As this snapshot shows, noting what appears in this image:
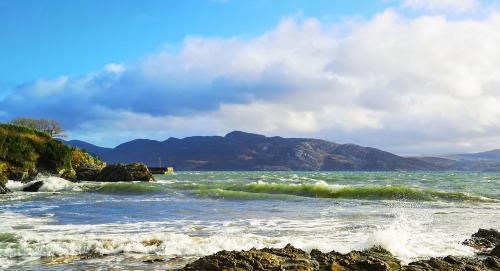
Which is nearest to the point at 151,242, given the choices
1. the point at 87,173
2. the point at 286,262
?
the point at 286,262

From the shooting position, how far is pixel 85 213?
78.6 ft

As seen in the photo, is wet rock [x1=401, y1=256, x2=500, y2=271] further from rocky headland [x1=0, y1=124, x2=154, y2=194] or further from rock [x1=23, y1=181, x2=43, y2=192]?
rocky headland [x1=0, y1=124, x2=154, y2=194]

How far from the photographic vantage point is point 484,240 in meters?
Result: 14.5

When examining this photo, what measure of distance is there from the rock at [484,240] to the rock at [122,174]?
57.4 m

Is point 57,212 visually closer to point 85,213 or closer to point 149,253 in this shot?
point 85,213

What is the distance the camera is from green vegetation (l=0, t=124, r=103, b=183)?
56406 millimetres

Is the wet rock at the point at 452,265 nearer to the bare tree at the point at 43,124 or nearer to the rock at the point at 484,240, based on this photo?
the rock at the point at 484,240

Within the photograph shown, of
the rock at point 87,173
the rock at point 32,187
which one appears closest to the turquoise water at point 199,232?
the rock at point 32,187

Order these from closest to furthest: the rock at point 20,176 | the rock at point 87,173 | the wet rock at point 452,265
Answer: the wet rock at point 452,265, the rock at point 20,176, the rock at point 87,173

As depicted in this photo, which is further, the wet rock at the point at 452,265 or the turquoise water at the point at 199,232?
the turquoise water at the point at 199,232

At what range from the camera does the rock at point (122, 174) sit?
222 ft

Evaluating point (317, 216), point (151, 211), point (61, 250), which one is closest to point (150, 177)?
point (151, 211)

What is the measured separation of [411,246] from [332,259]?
15.0 ft

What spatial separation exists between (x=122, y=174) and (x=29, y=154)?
41.7ft
